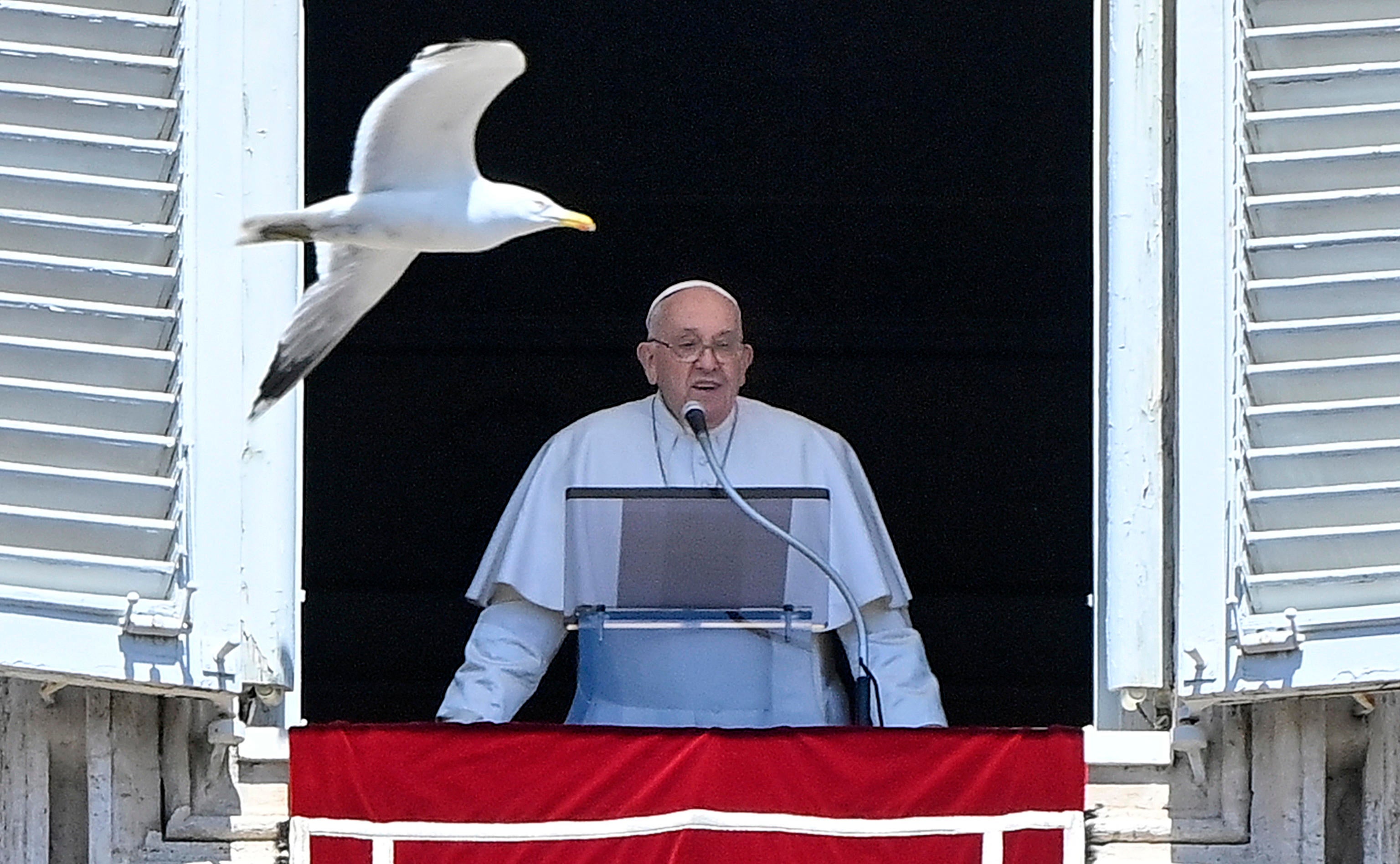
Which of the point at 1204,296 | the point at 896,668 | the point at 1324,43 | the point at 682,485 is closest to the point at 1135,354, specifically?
the point at 1204,296

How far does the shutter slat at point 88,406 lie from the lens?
11.5 ft

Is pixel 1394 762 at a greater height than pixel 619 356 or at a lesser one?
lesser

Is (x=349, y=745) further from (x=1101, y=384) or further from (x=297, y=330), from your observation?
(x=1101, y=384)

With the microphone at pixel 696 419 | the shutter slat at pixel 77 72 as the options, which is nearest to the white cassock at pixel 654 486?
the microphone at pixel 696 419

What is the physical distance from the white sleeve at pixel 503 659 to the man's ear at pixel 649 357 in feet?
1.57

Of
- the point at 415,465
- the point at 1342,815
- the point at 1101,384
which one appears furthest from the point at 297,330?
the point at 415,465

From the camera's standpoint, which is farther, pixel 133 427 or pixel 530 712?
pixel 530 712

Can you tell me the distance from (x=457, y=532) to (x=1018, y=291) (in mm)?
1331

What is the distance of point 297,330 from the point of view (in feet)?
12.0

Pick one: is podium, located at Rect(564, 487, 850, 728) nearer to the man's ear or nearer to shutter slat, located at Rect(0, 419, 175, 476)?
the man's ear

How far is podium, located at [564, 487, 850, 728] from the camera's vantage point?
3.69 metres

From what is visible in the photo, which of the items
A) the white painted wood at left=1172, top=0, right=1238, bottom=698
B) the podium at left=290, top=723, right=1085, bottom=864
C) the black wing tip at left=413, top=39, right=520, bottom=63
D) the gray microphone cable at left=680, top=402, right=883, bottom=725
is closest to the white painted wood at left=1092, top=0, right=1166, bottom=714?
the white painted wood at left=1172, top=0, right=1238, bottom=698

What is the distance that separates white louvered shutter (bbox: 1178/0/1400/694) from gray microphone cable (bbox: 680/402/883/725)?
450mm

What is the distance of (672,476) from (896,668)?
1.63 ft
